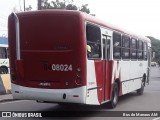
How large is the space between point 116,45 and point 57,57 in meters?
3.86

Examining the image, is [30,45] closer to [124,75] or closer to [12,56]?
[12,56]

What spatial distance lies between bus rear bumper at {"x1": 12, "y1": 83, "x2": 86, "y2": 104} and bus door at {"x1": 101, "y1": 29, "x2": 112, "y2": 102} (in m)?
1.98

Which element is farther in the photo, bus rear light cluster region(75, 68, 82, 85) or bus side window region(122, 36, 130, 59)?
bus side window region(122, 36, 130, 59)

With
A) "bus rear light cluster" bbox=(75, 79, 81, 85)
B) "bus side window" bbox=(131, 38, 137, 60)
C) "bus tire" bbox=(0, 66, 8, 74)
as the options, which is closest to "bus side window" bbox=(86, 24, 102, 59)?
"bus rear light cluster" bbox=(75, 79, 81, 85)

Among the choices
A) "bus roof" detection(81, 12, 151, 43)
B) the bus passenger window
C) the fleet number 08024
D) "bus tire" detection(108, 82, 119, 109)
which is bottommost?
"bus tire" detection(108, 82, 119, 109)

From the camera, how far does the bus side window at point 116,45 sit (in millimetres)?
14012

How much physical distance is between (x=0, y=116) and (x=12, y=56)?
5.85 feet

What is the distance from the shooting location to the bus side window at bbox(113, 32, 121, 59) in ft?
46.0

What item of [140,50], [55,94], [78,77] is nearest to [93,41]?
[78,77]

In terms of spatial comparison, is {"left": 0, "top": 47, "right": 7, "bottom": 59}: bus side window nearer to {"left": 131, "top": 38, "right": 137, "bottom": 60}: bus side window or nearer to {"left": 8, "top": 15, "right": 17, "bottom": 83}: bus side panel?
{"left": 131, "top": 38, "right": 137, "bottom": 60}: bus side window

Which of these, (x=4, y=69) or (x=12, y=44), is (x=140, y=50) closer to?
(x=12, y=44)

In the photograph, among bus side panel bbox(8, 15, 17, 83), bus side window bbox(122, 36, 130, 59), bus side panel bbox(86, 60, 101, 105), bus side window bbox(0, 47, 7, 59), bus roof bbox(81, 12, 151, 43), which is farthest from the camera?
bus side window bbox(0, 47, 7, 59)

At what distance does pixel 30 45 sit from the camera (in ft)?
37.3

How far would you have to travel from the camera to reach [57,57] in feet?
35.9
